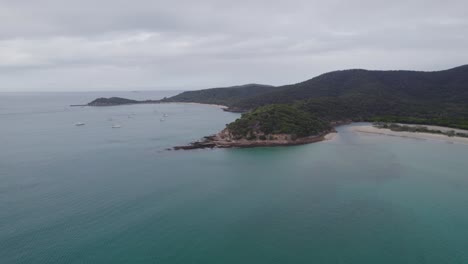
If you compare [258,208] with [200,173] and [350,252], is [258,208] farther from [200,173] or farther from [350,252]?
[200,173]

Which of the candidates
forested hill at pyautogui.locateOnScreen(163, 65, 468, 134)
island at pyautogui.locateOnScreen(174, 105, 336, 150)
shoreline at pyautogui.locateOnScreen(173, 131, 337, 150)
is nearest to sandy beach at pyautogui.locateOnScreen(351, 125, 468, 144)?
forested hill at pyautogui.locateOnScreen(163, 65, 468, 134)

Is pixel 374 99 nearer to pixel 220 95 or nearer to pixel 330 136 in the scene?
pixel 330 136

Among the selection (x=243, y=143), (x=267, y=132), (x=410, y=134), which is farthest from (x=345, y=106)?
(x=243, y=143)

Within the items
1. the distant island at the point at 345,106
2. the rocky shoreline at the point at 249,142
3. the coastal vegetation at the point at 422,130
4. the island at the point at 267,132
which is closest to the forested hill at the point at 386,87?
the distant island at the point at 345,106

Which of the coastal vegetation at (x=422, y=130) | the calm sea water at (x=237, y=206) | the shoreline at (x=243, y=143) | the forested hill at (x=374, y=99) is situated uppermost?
the forested hill at (x=374, y=99)

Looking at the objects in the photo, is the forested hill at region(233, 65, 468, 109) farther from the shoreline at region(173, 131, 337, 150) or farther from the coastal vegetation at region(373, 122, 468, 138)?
the shoreline at region(173, 131, 337, 150)

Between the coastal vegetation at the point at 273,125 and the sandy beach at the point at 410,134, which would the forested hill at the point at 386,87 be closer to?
the sandy beach at the point at 410,134
